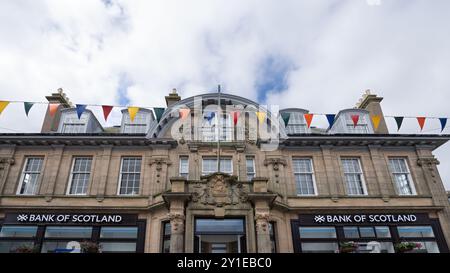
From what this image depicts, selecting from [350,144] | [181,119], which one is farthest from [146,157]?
[350,144]

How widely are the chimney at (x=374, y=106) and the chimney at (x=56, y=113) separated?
21.3m

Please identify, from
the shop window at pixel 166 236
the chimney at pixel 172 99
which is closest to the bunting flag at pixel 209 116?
the chimney at pixel 172 99

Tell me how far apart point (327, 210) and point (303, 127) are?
19.0 feet

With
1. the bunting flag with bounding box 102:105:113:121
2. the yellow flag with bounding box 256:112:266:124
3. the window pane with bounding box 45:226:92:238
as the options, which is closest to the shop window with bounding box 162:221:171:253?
the window pane with bounding box 45:226:92:238

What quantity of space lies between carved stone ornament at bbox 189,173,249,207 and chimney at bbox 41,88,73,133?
35.3 feet

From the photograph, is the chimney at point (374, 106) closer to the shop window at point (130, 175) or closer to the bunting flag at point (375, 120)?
the bunting flag at point (375, 120)

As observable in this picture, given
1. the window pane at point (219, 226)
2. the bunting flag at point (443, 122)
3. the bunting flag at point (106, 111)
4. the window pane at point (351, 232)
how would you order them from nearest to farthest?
the window pane at point (219, 226) < the bunting flag at point (106, 111) < the window pane at point (351, 232) < the bunting flag at point (443, 122)

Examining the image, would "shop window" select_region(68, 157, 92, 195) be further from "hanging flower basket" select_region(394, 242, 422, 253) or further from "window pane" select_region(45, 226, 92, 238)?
"hanging flower basket" select_region(394, 242, 422, 253)

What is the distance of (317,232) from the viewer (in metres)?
16.7

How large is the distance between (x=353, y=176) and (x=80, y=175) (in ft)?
54.3

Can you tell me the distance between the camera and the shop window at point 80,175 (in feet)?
57.7
